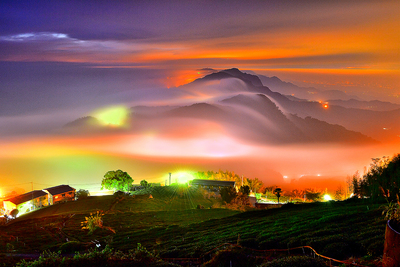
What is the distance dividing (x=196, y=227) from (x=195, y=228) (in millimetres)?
673

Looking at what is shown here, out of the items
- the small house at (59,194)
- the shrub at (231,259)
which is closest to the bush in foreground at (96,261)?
the shrub at (231,259)

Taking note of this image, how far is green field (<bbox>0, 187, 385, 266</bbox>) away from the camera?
786 inches

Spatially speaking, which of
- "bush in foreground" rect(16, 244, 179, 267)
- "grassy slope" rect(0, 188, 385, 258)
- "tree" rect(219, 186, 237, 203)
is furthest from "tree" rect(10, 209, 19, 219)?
"bush in foreground" rect(16, 244, 179, 267)

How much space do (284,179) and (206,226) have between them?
536 feet

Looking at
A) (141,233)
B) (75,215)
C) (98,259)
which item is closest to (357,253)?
(98,259)

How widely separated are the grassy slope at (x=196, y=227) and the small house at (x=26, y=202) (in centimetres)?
644

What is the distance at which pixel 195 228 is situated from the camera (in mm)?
37906

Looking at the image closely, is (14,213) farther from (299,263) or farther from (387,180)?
(387,180)

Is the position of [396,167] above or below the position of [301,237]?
above

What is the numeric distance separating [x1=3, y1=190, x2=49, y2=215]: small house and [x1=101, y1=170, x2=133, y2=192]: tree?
19.2 m

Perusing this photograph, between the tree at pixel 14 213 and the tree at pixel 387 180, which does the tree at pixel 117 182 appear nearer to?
the tree at pixel 14 213

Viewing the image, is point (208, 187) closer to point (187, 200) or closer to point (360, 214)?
point (187, 200)

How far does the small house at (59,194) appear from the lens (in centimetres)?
7975

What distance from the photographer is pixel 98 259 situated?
15.5 metres
